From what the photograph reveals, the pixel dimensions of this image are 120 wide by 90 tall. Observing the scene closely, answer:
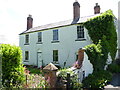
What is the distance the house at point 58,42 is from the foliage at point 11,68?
31.7ft

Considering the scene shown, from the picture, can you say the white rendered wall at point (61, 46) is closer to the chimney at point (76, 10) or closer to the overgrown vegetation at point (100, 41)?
the overgrown vegetation at point (100, 41)

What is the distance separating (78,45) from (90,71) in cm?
590

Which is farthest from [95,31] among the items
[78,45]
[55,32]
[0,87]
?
[0,87]

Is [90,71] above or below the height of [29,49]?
below

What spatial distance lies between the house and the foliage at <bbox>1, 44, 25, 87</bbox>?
31.7 ft

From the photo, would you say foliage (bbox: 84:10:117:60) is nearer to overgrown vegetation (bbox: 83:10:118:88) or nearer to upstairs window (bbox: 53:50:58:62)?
overgrown vegetation (bbox: 83:10:118:88)

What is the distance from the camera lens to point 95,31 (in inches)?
498

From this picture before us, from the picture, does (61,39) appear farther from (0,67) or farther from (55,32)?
(0,67)

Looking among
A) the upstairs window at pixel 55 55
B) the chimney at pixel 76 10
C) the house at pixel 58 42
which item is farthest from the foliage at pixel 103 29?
the upstairs window at pixel 55 55

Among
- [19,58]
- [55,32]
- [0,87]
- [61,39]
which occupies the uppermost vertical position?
[55,32]

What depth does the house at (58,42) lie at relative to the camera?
14.8 metres

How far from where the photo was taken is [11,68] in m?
5.77

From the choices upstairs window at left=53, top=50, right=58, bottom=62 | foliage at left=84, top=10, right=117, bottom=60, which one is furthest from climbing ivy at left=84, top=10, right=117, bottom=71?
upstairs window at left=53, top=50, right=58, bottom=62

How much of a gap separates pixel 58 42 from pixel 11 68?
1117cm
